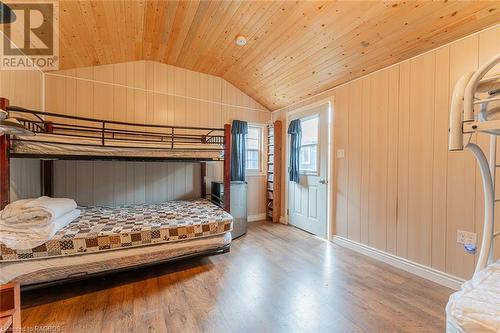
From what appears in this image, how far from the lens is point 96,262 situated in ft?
6.31

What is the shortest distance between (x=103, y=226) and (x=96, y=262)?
34 centimetres

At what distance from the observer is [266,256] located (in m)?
2.79

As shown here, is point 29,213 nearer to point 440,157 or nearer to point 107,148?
point 107,148

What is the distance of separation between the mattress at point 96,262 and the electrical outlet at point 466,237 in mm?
2267

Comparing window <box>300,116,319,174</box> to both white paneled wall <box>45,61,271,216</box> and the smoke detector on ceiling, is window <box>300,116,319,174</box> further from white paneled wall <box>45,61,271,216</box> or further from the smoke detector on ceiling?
the smoke detector on ceiling

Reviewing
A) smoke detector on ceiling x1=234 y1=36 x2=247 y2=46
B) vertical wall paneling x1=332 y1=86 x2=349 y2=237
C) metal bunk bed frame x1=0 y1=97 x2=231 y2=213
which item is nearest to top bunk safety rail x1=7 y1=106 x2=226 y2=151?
metal bunk bed frame x1=0 y1=97 x2=231 y2=213

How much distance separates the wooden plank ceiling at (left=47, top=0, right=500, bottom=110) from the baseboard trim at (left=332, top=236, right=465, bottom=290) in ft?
7.23

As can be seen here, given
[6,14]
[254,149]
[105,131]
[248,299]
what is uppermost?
[6,14]

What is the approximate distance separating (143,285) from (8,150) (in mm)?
1680

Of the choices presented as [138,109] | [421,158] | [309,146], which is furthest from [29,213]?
[421,158]

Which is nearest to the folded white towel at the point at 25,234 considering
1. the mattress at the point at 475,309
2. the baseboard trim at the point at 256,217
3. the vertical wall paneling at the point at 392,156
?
the mattress at the point at 475,309

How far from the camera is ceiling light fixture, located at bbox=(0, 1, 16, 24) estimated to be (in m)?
1.77

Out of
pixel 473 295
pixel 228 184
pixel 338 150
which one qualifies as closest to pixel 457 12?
pixel 338 150

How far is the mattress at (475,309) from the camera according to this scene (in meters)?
0.65
